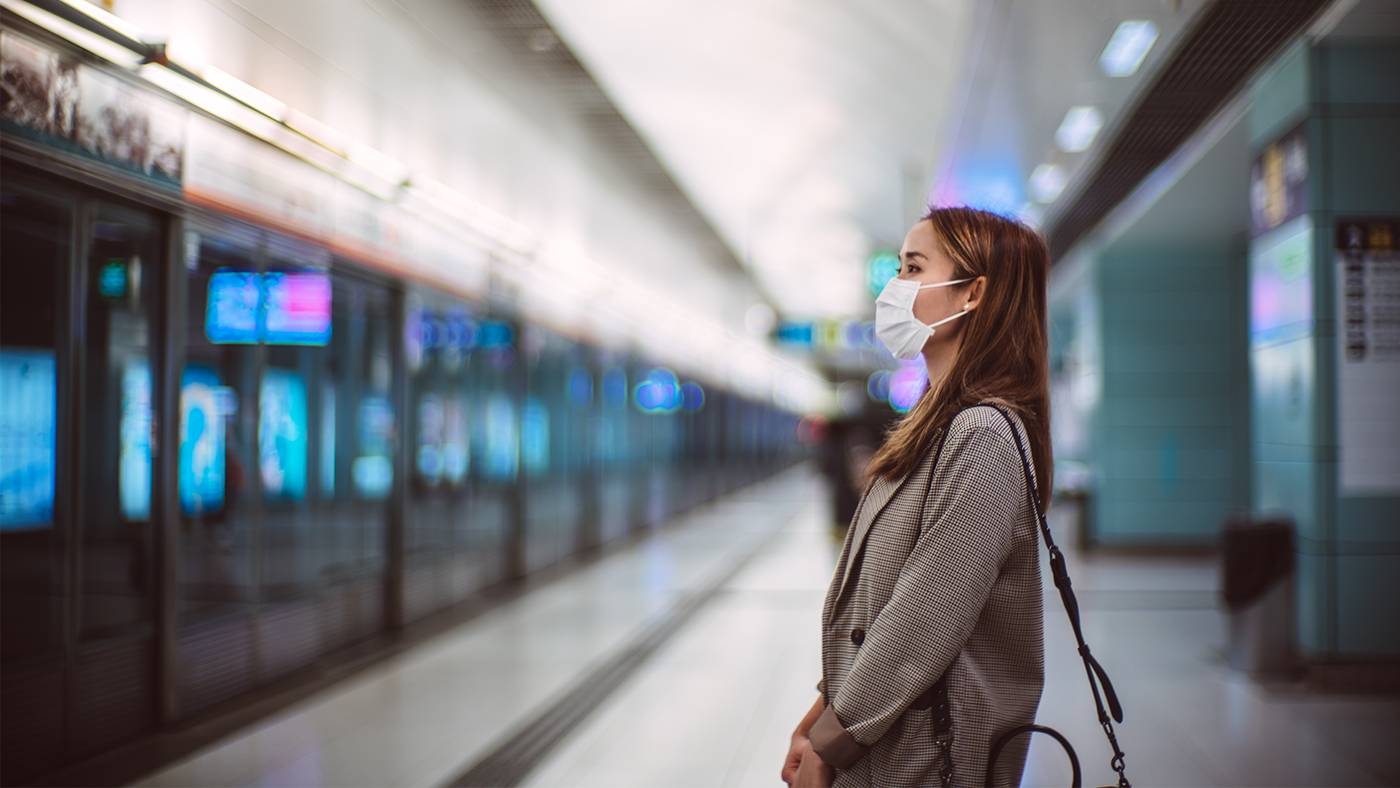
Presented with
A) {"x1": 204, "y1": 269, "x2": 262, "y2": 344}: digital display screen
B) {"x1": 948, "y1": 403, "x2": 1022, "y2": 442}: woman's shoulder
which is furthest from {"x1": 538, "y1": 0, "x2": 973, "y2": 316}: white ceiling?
{"x1": 948, "y1": 403, "x2": 1022, "y2": 442}: woman's shoulder

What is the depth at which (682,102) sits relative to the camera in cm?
763

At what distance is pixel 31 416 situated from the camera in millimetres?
3623

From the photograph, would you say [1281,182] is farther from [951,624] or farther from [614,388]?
[614,388]

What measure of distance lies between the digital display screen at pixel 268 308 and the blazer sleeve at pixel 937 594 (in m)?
4.45

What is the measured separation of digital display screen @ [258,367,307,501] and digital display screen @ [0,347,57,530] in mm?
1827

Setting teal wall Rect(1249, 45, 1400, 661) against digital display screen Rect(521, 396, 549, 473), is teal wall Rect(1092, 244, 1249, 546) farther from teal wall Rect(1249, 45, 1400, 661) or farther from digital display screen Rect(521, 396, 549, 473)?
digital display screen Rect(521, 396, 549, 473)

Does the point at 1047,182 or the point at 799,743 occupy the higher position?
the point at 1047,182

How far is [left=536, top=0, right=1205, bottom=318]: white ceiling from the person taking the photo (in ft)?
17.0

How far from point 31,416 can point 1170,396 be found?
35.7ft

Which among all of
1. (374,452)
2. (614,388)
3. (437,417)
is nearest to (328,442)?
(374,452)

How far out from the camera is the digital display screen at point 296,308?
521 cm

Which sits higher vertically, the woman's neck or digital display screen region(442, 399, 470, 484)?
the woman's neck

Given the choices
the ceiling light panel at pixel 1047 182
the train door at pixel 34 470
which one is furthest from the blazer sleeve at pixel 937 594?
the ceiling light panel at pixel 1047 182

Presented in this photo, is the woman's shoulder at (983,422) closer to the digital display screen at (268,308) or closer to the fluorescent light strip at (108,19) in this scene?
the fluorescent light strip at (108,19)
